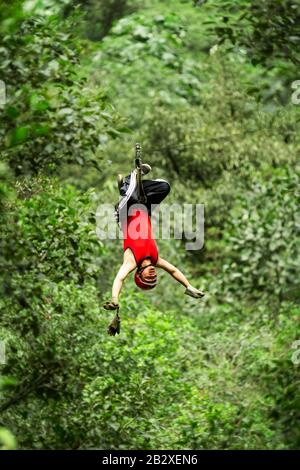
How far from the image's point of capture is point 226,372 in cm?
1761

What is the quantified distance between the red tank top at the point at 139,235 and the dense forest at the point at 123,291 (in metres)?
0.76

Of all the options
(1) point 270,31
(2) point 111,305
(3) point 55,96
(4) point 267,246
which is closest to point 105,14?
(4) point 267,246

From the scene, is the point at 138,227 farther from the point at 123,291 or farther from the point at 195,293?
the point at 123,291

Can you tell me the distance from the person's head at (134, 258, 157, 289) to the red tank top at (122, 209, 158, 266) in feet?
0.10

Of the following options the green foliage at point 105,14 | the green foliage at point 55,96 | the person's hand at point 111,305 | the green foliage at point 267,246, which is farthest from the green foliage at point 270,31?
the green foliage at point 105,14

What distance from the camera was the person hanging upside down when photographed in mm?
6734

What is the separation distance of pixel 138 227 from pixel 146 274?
1.00 feet

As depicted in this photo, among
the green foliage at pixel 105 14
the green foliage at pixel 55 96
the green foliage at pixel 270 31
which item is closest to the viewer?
the green foliage at pixel 55 96

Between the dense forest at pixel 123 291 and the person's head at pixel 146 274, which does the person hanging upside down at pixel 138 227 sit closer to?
the person's head at pixel 146 274

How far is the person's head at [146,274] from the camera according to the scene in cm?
691

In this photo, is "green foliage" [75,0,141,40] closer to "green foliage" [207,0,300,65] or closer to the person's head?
"green foliage" [207,0,300,65]

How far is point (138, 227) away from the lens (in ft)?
22.2

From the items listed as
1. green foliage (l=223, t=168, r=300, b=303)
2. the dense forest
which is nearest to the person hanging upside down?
the dense forest

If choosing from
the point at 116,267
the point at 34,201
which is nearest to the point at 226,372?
the point at 116,267
